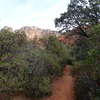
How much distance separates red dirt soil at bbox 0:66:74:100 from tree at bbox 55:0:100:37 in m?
3.82

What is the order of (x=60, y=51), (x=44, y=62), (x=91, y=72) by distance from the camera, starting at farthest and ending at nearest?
(x=60, y=51) → (x=44, y=62) → (x=91, y=72)

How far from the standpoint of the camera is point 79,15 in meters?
15.4

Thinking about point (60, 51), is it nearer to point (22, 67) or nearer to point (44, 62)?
point (44, 62)

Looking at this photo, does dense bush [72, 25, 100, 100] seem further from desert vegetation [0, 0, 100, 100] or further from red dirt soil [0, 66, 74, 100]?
red dirt soil [0, 66, 74, 100]

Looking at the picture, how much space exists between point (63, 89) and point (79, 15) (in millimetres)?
5464

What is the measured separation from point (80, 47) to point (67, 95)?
3491mm

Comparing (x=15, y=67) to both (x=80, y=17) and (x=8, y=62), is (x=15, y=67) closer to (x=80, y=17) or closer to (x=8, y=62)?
(x=8, y=62)

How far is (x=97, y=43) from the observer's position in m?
9.45

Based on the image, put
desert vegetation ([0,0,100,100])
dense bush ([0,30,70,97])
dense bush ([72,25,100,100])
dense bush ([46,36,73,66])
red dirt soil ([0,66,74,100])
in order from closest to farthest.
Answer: dense bush ([72,25,100,100])
desert vegetation ([0,0,100,100])
dense bush ([0,30,70,97])
red dirt soil ([0,66,74,100])
dense bush ([46,36,73,66])

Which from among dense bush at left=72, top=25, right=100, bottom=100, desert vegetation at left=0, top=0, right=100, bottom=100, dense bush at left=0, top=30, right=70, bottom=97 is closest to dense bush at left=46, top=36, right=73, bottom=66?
desert vegetation at left=0, top=0, right=100, bottom=100

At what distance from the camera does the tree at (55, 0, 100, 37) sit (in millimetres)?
14666

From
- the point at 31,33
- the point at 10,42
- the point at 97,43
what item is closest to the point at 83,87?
the point at 97,43

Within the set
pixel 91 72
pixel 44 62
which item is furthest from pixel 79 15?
pixel 91 72

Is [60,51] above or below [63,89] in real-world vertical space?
above
